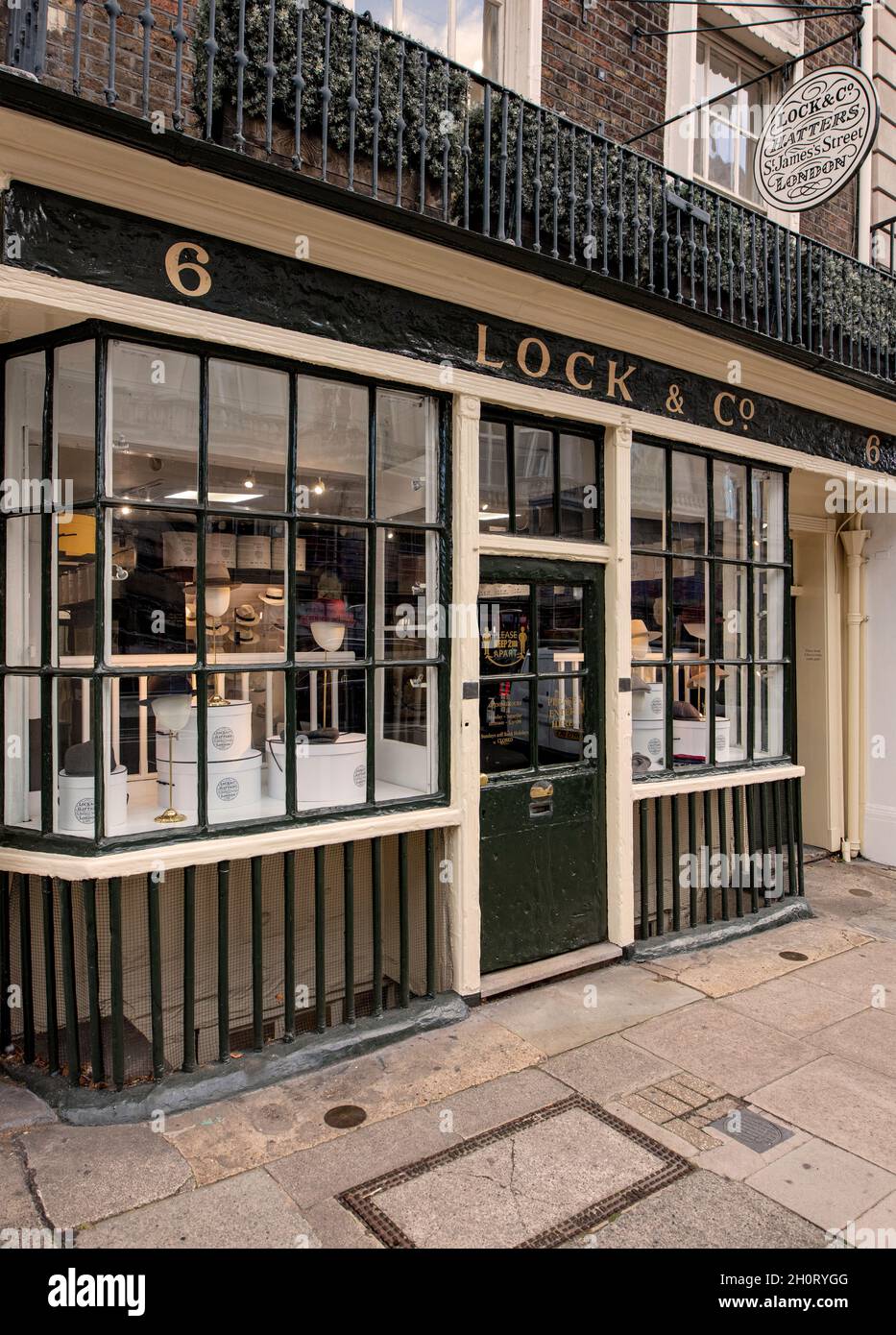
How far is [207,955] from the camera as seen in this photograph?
439 cm

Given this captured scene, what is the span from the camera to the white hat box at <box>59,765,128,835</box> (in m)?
3.68

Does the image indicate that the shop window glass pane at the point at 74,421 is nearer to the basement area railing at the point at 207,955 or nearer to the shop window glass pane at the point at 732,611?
the basement area railing at the point at 207,955

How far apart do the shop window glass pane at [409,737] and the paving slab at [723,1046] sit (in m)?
1.73

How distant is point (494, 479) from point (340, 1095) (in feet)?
10.8

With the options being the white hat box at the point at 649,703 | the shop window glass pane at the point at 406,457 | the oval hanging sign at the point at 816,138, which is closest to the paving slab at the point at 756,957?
the white hat box at the point at 649,703

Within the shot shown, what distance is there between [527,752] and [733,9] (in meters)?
6.68

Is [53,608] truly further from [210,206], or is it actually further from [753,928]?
[753,928]

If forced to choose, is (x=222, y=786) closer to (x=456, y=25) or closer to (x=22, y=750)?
(x=22, y=750)

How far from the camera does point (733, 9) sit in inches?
279

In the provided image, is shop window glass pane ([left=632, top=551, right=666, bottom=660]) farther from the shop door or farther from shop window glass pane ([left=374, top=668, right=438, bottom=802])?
shop window glass pane ([left=374, top=668, right=438, bottom=802])

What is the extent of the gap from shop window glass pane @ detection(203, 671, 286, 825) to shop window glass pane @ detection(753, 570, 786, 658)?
12.8 feet

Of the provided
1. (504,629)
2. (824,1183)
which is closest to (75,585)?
(504,629)

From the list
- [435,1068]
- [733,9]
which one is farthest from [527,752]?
[733,9]

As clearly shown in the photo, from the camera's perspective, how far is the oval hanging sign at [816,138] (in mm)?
5582
